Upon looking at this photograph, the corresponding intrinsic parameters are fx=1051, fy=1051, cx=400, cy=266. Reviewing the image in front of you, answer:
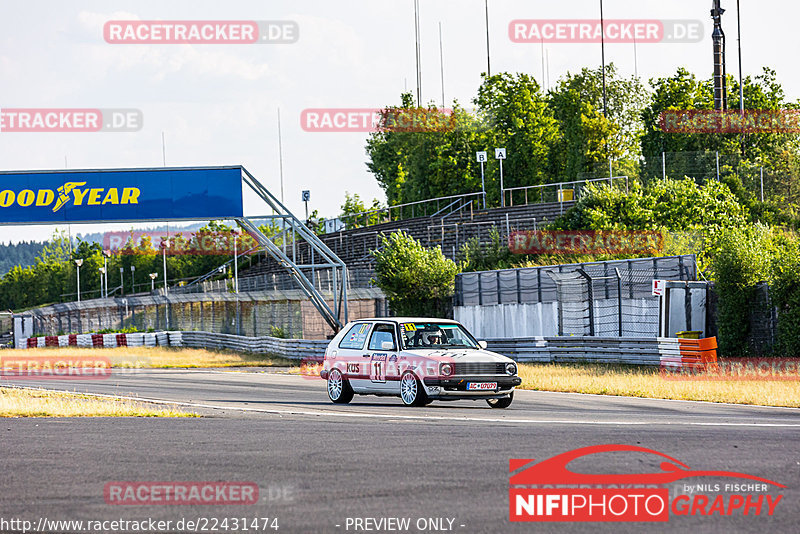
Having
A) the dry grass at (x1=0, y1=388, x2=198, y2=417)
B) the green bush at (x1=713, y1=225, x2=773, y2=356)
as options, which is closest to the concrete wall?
the green bush at (x1=713, y1=225, x2=773, y2=356)

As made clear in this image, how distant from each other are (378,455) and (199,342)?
43503 mm

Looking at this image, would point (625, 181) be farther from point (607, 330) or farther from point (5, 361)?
point (5, 361)

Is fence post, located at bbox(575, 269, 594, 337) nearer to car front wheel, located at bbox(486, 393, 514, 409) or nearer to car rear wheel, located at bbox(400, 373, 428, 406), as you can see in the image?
car front wheel, located at bbox(486, 393, 514, 409)

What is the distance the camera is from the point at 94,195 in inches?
1282

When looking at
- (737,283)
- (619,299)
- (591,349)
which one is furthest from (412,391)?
(619,299)

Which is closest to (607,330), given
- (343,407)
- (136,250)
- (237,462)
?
A: (343,407)

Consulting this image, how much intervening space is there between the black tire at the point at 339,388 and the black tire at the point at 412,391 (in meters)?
1.51

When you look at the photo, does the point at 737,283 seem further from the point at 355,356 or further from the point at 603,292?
the point at 355,356

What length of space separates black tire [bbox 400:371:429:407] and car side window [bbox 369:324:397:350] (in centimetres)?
65

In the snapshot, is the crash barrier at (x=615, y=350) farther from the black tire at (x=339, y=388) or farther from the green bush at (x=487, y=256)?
the green bush at (x=487, y=256)

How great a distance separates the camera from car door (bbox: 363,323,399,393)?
17750 millimetres

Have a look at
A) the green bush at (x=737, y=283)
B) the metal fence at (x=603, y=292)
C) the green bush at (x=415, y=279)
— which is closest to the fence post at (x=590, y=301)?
the metal fence at (x=603, y=292)

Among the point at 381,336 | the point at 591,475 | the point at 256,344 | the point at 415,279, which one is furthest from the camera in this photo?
the point at 256,344

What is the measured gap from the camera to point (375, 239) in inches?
2267
